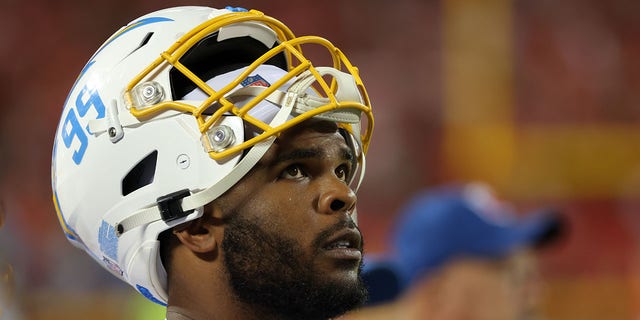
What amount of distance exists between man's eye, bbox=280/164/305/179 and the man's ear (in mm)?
156

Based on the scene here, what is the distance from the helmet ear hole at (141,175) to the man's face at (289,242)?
0.50 ft

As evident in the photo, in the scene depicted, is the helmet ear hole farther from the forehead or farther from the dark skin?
the forehead

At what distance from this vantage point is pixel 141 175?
6.29 ft

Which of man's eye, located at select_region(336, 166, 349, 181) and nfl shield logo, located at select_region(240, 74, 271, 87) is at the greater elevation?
nfl shield logo, located at select_region(240, 74, 271, 87)

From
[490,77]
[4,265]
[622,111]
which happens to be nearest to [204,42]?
[4,265]

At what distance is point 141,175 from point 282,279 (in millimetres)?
334

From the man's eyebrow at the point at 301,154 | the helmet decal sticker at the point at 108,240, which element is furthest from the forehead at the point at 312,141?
the helmet decal sticker at the point at 108,240

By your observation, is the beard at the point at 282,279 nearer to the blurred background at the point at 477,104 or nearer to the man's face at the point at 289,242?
the man's face at the point at 289,242

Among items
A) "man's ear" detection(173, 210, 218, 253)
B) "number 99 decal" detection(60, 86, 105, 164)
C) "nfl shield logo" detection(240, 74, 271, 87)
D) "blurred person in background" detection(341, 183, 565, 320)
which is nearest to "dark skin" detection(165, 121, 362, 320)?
"man's ear" detection(173, 210, 218, 253)

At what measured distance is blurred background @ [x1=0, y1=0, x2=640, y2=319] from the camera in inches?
268

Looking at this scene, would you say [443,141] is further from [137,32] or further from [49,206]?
[137,32]

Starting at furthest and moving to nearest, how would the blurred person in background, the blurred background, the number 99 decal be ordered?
the blurred background, the blurred person in background, the number 99 decal

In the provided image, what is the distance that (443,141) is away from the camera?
6945mm

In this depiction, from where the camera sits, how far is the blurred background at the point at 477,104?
6812 mm
